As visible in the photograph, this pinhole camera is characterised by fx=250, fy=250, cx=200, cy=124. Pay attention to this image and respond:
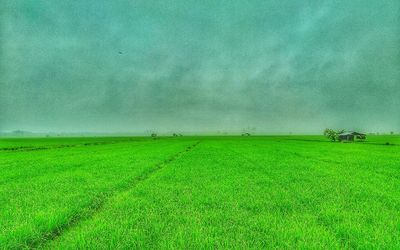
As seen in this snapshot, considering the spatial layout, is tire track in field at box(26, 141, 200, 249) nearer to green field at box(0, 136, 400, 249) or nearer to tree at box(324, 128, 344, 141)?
green field at box(0, 136, 400, 249)

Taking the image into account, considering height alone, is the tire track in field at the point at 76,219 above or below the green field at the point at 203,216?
below

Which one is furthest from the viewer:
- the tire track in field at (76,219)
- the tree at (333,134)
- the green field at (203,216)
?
the tree at (333,134)

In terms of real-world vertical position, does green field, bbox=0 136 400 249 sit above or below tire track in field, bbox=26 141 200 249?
above

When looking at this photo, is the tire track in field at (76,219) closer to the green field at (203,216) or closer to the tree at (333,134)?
the green field at (203,216)

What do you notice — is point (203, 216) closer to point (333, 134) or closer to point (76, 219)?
point (76, 219)

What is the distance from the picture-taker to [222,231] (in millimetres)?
5195

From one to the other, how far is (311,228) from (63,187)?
9.43 m

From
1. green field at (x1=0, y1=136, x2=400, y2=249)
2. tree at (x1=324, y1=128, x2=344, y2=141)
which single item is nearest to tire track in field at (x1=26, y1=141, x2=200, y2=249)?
green field at (x1=0, y1=136, x2=400, y2=249)

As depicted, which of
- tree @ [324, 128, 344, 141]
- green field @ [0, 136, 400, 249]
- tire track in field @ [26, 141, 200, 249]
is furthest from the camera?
tree @ [324, 128, 344, 141]

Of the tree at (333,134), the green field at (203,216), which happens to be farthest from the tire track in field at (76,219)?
the tree at (333,134)

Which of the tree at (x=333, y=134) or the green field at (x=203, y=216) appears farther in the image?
the tree at (x=333, y=134)

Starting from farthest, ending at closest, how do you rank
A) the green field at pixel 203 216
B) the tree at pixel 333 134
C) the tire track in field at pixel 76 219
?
1. the tree at pixel 333 134
2. the tire track in field at pixel 76 219
3. the green field at pixel 203 216

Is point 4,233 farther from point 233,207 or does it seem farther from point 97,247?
point 233,207

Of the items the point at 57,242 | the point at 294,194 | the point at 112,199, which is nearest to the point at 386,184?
the point at 294,194
